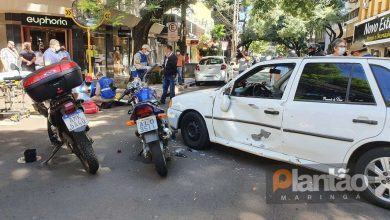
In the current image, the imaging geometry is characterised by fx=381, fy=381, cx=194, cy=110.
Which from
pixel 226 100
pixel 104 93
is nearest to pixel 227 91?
pixel 226 100

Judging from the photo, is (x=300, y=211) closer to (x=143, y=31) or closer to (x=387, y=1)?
(x=143, y=31)

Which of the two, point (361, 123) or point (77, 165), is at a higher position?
point (361, 123)

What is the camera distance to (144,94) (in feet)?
18.0

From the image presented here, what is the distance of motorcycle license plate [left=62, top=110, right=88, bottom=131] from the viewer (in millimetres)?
4934

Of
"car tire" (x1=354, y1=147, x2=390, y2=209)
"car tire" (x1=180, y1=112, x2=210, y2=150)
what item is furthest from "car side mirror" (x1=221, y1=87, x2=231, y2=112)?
"car tire" (x1=354, y1=147, x2=390, y2=209)

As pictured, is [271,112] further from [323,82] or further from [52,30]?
[52,30]

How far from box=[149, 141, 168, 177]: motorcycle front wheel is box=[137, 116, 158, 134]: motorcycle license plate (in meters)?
0.19

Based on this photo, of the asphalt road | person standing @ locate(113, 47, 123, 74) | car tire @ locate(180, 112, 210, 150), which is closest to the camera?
the asphalt road

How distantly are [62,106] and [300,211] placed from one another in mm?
3253

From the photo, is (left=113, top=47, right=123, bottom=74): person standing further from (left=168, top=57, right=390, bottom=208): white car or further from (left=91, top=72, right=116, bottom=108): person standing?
(left=168, top=57, right=390, bottom=208): white car

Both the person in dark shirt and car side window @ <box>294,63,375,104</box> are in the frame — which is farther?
the person in dark shirt

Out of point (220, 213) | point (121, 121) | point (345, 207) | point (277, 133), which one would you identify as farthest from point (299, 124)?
point (121, 121)

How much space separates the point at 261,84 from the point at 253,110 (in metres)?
0.72

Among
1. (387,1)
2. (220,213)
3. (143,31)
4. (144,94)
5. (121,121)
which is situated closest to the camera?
(220,213)
